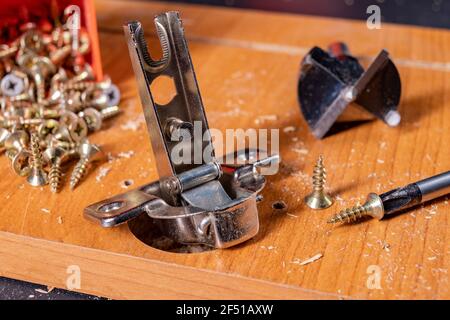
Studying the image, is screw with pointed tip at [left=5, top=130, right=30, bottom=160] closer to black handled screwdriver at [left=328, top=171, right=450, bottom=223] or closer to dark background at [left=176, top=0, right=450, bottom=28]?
black handled screwdriver at [left=328, top=171, right=450, bottom=223]

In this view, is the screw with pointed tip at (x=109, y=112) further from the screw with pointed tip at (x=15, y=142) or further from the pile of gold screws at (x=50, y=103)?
the screw with pointed tip at (x=15, y=142)

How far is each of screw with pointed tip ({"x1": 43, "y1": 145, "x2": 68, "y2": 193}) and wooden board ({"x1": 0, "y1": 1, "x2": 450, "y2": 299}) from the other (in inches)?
0.5

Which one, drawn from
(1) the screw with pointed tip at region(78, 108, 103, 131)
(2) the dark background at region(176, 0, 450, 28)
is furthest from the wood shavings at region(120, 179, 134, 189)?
(2) the dark background at region(176, 0, 450, 28)

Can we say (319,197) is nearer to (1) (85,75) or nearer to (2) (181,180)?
(2) (181,180)

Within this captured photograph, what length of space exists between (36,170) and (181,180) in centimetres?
20

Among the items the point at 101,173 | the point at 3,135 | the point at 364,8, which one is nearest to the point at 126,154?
the point at 101,173

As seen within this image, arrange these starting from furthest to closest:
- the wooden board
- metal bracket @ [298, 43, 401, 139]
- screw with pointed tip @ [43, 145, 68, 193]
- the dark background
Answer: the dark background, metal bracket @ [298, 43, 401, 139], screw with pointed tip @ [43, 145, 68, 193], the wooden board

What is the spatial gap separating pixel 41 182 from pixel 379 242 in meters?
0.40

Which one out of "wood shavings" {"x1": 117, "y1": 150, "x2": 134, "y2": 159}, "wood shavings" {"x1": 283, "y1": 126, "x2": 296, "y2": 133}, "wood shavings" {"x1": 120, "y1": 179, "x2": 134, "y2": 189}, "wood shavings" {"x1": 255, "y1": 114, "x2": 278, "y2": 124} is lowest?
"wood shavings" {"x1": 283, "y1": 126, "x2": 296, "y2": 133}

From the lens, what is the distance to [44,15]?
111cm

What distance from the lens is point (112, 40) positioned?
4.01ft

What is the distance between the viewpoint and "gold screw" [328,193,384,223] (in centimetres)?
74

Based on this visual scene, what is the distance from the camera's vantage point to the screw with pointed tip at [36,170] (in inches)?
32.5

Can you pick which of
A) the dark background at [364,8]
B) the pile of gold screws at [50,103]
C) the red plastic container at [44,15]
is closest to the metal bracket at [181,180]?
the pile of gold screws at [50,103]
